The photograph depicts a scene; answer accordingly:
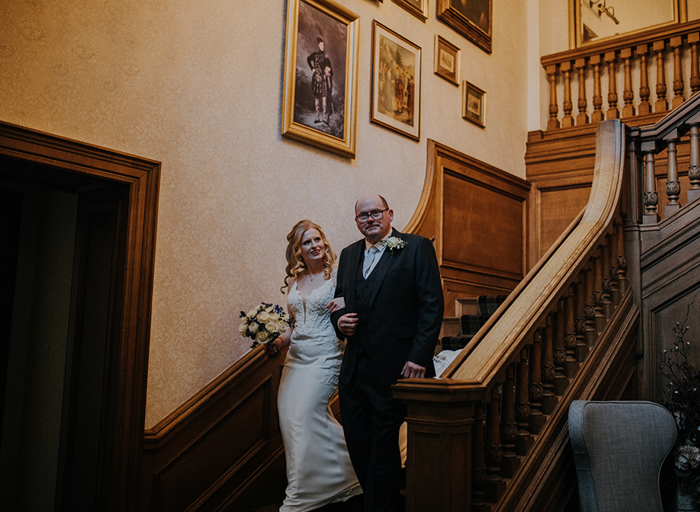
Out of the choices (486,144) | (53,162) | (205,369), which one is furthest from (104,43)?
(486,144)

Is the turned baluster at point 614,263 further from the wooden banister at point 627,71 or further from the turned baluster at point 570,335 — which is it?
the wooden banister at point 627,71

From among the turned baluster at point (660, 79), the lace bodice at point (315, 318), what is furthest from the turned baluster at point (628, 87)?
the lace bodice at point (315, 318)

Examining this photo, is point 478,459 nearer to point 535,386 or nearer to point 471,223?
point 535,386

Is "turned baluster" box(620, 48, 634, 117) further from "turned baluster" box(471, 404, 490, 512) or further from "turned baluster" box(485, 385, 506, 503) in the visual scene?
"turned baluster" box(471, 404, 490, 512)

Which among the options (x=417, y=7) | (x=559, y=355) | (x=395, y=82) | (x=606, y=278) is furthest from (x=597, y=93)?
(x=559, y=355)

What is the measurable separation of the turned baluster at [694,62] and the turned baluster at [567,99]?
1.16 m

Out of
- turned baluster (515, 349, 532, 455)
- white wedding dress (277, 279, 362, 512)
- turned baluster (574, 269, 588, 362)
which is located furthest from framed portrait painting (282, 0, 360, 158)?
turned baluster (515, 349, 532, 455)

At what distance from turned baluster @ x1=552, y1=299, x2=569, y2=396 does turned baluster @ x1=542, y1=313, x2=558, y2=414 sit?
6 cm

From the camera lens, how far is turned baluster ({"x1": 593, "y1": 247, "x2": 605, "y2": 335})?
11.7 feet

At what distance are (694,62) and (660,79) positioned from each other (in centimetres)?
32

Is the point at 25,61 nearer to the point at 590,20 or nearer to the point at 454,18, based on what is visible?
the point at 454,18

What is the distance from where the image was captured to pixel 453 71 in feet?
20.1

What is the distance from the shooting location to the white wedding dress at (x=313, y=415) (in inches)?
137

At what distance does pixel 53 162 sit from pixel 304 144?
1788 millimetres
